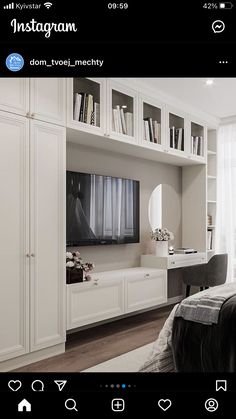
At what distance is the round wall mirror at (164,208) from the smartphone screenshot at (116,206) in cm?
3

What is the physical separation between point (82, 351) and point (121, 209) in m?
1.56

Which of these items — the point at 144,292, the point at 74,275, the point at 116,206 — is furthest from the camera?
the point at 116,206

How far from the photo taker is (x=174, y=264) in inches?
161

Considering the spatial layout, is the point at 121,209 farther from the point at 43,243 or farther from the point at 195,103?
the point at 195,103

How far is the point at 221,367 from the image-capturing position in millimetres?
1827

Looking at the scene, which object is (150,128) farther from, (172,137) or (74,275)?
(74,275)

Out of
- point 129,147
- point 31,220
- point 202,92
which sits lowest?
point 31,220

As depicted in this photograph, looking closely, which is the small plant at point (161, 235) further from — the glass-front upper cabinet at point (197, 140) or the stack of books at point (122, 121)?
the stack of books at point (122, 121)

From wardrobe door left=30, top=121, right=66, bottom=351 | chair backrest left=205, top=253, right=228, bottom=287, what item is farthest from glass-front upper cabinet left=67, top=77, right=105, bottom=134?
chair backrest left=205, top=253, right=228, bottom=287

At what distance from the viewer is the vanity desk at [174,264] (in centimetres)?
402
